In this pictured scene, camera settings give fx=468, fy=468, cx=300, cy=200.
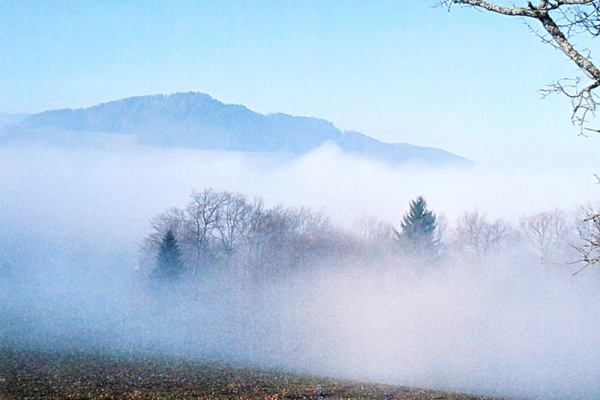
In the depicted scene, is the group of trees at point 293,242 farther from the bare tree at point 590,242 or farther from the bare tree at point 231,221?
the bare tree at point 590,242

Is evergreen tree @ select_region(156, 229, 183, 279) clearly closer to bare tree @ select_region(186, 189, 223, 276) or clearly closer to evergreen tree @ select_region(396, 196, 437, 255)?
bare tree @ select_region(186, 189, 223, 276)

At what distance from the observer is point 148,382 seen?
17.4 meters

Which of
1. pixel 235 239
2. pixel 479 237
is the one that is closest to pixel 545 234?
pixel 479 237

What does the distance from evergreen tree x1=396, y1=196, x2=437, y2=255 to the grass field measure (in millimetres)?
37520

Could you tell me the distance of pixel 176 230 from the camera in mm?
65312

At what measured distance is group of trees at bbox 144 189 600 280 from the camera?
5678 cm

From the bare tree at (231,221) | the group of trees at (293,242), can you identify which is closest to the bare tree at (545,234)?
the group of trees at (293,242)

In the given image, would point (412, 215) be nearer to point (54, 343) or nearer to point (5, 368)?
point (54, 343)

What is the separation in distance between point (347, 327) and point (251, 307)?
11904mm

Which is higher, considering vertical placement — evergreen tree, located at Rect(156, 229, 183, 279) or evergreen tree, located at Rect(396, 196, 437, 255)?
evergreen tree, located at Rect(396, 196, 437, 255)

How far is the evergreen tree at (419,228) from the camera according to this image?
56.4 meters

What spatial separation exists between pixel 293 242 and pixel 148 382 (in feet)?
154

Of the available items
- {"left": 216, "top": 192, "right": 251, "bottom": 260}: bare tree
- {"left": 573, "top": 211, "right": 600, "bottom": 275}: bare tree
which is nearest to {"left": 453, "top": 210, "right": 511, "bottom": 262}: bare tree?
{"left": 216, "top": 192, "right": 251, "bottom": 260}: bare tree

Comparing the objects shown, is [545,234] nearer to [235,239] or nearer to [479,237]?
[479,237]
